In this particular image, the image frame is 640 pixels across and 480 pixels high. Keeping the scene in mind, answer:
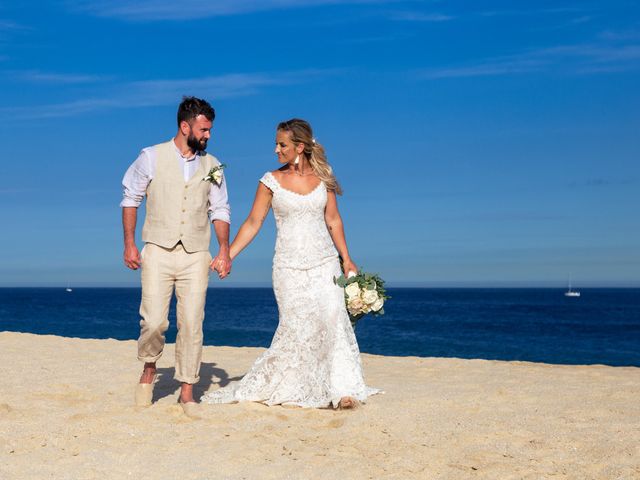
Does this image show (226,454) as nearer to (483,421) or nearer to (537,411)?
(483,421)

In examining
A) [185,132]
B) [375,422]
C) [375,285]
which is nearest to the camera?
[375,422]

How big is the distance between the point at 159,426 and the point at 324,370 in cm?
180

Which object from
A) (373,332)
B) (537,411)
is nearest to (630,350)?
(373,332)

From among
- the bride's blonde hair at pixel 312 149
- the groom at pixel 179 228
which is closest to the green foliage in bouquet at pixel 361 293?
the bride's blonde hair at pixel 312 149

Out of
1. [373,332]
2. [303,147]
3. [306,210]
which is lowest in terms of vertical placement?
[373,332]

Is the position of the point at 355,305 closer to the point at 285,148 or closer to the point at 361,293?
the point at 361,293

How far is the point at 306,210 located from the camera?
273 inches

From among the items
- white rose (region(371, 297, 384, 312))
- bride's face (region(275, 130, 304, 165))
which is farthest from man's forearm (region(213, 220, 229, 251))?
white rose (region(371, 297, 384, 312))

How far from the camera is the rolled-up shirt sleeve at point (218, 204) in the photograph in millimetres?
6680

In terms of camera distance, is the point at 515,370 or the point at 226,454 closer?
the point at 226,454

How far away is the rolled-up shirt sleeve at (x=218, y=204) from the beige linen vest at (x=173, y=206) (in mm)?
111

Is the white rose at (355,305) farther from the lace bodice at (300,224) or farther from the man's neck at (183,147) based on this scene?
the man's neck at (183,147)

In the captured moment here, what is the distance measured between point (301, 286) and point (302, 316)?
285mm

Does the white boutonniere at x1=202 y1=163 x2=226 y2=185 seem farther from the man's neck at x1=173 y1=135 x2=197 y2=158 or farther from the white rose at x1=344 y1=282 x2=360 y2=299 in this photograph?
the white rose at x1=344 y1=282 x2=360 y2=299
